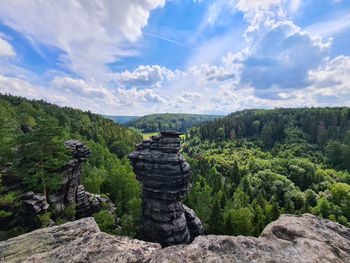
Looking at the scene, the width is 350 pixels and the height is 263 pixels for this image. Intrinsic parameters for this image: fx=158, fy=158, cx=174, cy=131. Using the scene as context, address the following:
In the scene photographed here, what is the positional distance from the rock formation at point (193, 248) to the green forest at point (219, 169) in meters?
12.8

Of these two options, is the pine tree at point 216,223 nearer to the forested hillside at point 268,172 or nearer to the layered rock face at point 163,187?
the forested hillside at point 268,172

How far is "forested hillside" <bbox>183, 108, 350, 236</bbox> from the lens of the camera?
34.8m

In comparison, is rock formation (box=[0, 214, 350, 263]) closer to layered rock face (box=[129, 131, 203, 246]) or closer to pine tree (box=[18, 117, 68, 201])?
layered rock face (box=[129, 131, 203, 246])

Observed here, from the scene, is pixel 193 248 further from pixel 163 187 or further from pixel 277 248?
pixel 163 187

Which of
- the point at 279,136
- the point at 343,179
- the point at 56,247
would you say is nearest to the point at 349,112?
the point at 279,136

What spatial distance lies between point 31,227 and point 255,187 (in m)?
75.2

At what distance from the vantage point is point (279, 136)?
5123 inches

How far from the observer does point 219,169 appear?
323ft

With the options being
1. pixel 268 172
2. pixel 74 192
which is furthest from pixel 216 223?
pixel 268 172

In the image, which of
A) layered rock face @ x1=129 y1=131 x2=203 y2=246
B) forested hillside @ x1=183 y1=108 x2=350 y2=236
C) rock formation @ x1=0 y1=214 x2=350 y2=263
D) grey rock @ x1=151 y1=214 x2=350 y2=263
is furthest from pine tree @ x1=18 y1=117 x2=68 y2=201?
forested hillside @ x1=183 y1=108 x2=350 y2=236

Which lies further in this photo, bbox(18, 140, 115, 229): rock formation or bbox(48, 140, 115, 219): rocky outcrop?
bbox(48, 140, 115, 219): rocky outcrop

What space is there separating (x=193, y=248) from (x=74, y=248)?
5.07m

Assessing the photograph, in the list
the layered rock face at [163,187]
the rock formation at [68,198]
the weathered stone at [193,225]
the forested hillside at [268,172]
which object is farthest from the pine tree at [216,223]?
the rock formation at [68,198]

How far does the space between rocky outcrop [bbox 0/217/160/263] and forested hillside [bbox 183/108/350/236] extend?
26.1 m
